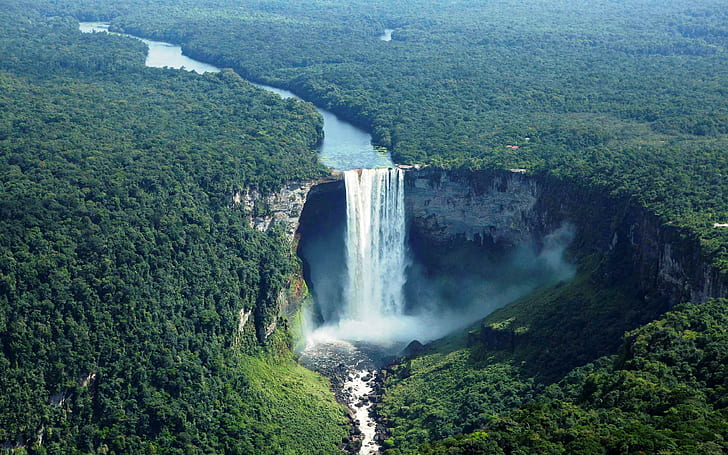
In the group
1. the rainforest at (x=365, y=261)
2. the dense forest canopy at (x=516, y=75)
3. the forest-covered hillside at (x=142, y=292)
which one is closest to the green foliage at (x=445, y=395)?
the rainforest at (x=365, y=261)

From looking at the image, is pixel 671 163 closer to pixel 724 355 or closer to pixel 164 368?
pixel 724 355

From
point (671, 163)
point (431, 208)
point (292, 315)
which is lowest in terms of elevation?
point (292, 315)

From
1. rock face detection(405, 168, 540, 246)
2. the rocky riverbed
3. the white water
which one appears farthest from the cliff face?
the rocky riverbed

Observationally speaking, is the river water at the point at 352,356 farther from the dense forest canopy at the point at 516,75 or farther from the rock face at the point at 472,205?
the rock face at the point at 472,205

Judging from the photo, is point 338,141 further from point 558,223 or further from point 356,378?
point 356,378

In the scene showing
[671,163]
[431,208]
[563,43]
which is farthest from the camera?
[563,43]

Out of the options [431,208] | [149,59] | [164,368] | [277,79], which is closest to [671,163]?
[431,208]

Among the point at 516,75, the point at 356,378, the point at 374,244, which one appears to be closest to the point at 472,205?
the point at 374,244
